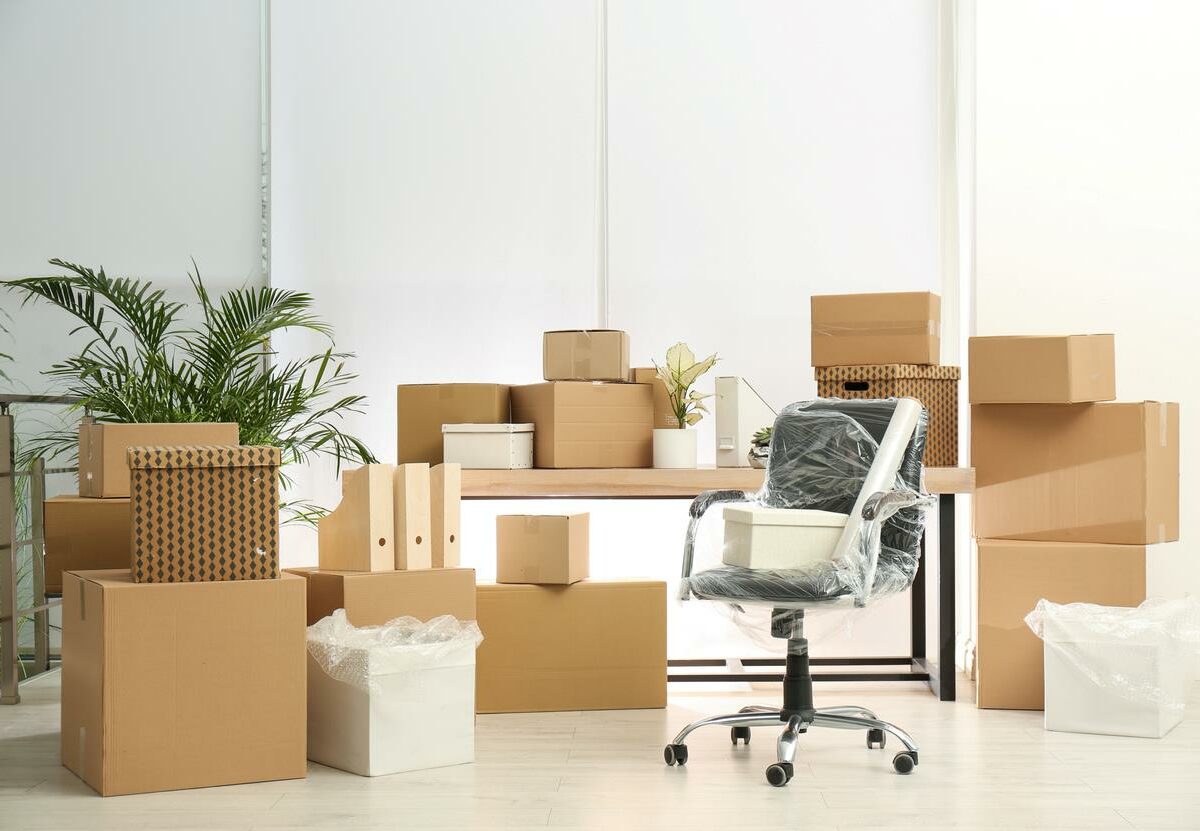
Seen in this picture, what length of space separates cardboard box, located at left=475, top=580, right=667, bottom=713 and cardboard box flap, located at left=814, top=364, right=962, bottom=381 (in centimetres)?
87

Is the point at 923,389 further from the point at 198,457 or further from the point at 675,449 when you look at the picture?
the point at 198,457

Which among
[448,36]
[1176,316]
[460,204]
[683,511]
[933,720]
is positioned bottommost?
[933,720]

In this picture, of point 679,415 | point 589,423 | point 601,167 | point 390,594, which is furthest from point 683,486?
point 601,167

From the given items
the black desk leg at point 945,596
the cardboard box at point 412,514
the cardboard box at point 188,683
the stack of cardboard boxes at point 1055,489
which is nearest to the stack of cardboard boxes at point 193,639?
the cardboard box at point 188,683

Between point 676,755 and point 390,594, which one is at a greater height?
point 390,594

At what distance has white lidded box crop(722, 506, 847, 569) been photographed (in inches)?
111

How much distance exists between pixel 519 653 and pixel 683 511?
107 cm

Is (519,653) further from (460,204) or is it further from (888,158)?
(888,158)

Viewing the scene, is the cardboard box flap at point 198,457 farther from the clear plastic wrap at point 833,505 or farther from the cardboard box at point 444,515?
the clear plastic wrap at point 833,505

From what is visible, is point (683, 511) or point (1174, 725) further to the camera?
point (683, 511)

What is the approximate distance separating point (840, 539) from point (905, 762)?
0.55 meters

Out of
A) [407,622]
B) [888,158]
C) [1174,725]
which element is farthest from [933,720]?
[888,158]

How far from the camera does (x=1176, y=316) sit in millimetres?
3795

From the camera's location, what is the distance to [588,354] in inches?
144
